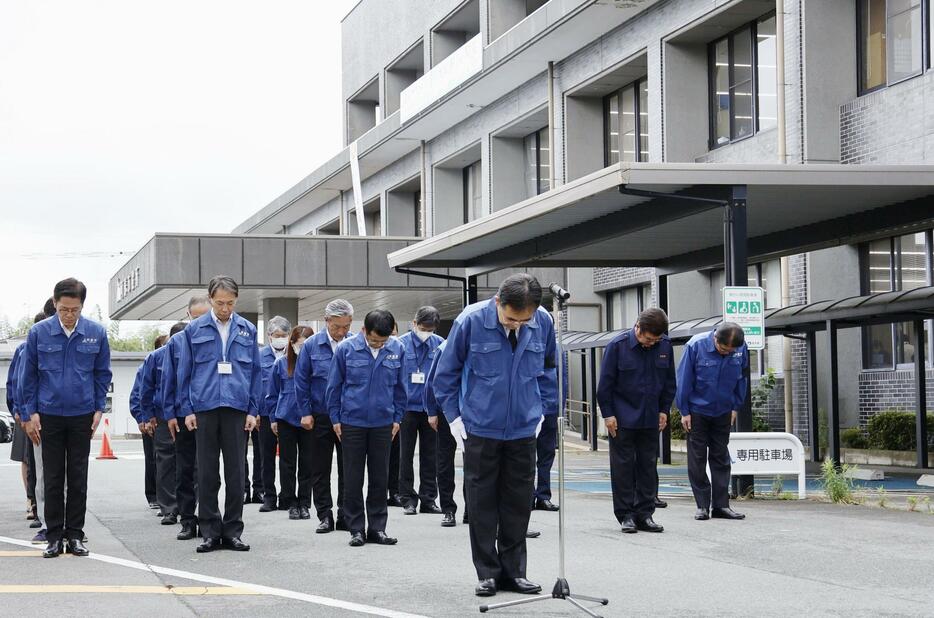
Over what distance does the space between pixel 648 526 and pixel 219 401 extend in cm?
389

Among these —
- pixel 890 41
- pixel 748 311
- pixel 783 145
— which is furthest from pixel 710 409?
pixel 890 41

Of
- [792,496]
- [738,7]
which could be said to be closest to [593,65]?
[738,7]

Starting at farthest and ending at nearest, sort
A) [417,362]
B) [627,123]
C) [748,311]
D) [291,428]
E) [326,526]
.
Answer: [627,123], [748,311], [417,362], [291,428], [326,526]

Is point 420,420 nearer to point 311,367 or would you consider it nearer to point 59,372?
point 311,367

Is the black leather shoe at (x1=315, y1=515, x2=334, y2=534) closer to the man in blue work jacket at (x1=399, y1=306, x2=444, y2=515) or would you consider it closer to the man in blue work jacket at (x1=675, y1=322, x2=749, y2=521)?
the man in blue work jacket at (x1=399, y1=306, x2=444, y2=515)

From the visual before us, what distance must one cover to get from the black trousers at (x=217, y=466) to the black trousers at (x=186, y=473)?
0.87m

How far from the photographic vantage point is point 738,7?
24.1 metres

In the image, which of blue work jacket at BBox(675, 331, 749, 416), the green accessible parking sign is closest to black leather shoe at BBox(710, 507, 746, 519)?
blue work jacket at BBox(675, 331, 749, 416)

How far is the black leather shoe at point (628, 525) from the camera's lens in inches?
438

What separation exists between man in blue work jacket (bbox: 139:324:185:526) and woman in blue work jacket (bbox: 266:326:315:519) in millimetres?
1077

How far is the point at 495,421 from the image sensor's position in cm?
794

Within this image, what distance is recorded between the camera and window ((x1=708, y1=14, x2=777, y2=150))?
24.7 metres

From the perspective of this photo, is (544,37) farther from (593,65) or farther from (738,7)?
(738,7)

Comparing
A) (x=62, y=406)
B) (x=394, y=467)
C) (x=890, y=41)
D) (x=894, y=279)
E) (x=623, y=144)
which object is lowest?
(x=394, y=467)
